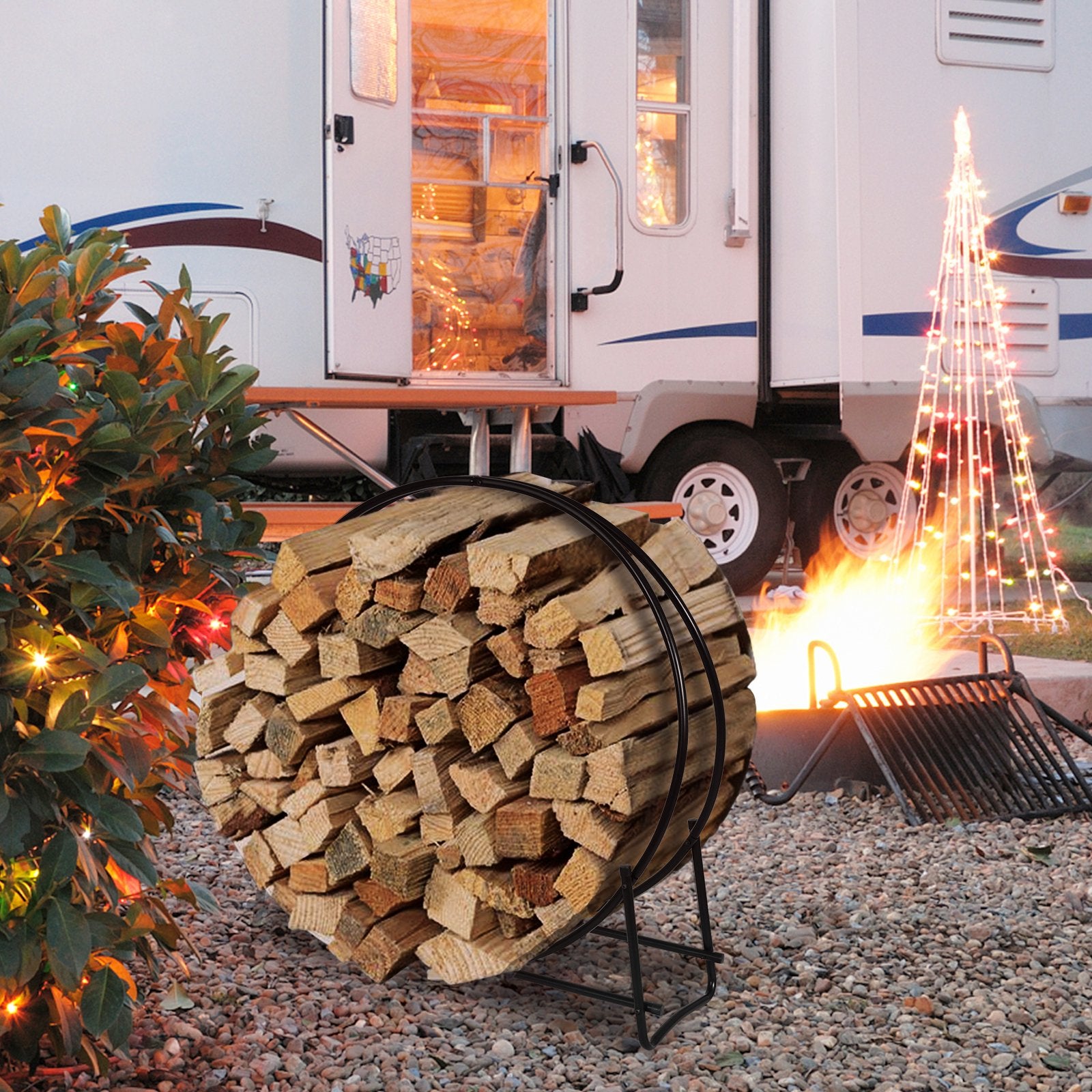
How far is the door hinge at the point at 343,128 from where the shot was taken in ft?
13.6

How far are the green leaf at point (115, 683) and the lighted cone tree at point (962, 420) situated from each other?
155 inches

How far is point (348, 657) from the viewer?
1.89m

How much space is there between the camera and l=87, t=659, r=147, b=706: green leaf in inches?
49.9

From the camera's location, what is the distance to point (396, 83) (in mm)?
4359

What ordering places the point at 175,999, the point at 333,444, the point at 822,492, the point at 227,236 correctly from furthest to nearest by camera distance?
the point at 822,492
the point at 227,236
the point at 333,444
the point at 175,999

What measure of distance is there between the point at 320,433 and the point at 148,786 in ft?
8.65

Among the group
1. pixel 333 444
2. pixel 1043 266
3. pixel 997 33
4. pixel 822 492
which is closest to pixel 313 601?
pixel 333 444

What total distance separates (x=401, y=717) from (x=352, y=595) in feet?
0.64

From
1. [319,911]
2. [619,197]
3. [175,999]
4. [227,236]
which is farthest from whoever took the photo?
[619,197]

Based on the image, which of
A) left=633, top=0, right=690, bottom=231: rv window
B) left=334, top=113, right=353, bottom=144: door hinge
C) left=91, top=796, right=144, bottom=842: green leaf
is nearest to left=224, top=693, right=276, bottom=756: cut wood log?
left=91, top=796, right=144, bottom=842: green leaf

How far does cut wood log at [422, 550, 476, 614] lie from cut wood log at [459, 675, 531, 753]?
12cm

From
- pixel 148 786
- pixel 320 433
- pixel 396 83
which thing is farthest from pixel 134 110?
pixel 148 786

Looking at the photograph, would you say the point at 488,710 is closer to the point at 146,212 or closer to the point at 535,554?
the point at 535,554

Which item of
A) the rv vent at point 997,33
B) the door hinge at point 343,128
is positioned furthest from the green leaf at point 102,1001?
the rv vent at point 997,33
